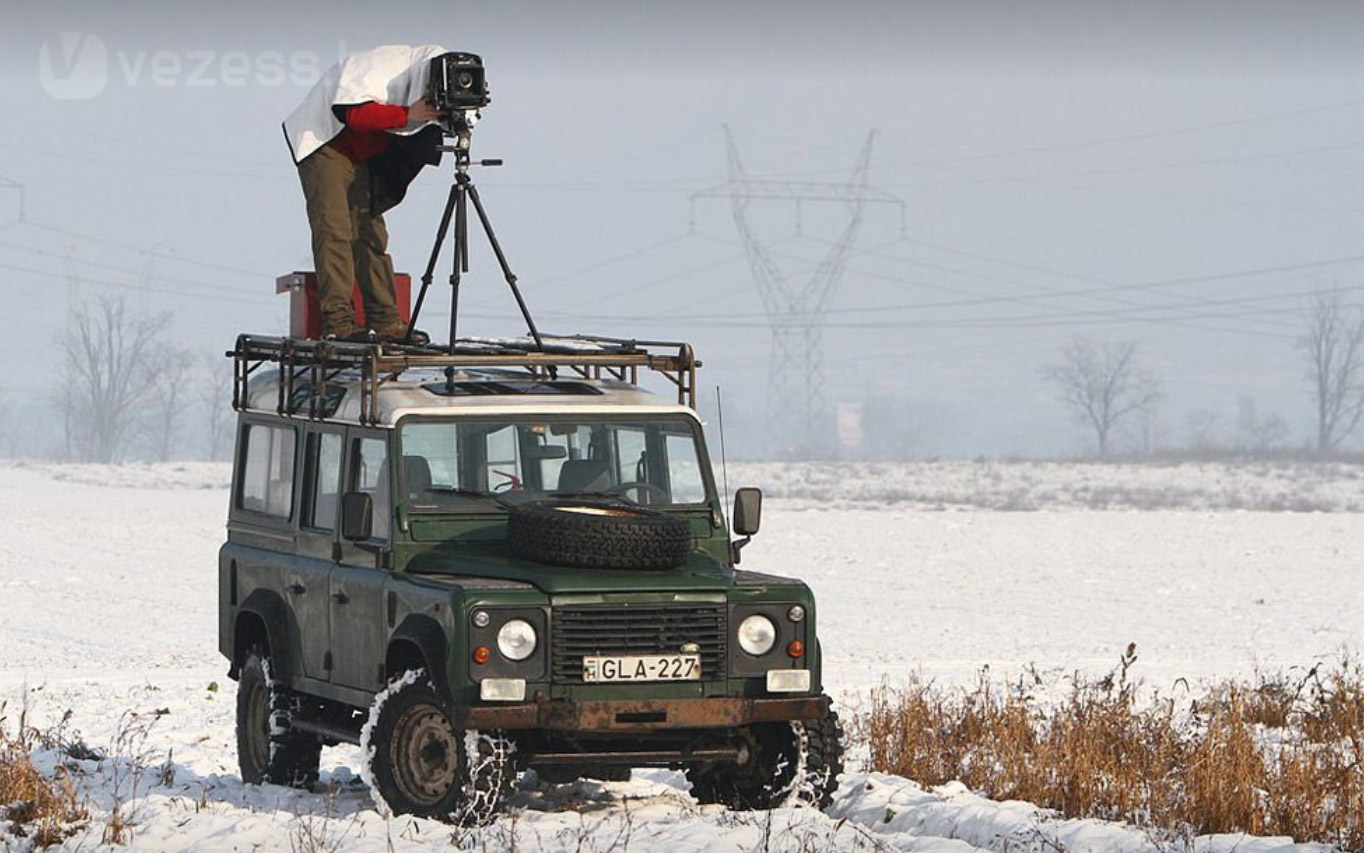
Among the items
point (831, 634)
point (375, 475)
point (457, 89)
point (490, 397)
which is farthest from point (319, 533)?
point (831, 634)

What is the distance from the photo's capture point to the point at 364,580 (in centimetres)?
1133

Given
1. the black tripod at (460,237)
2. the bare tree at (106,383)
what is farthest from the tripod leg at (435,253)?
the bare tree at (106,383)

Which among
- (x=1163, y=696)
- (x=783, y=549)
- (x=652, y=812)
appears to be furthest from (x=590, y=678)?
(x=783, y=549)

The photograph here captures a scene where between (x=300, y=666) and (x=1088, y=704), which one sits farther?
(x=1088, y=704)

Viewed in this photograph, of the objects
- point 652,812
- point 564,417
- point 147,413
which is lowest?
point 652,812

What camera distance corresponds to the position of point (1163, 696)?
17516 mm

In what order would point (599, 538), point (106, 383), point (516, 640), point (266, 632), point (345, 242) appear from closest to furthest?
point (516, 640) → point (599, 538) → point (266, 632) → point (345, 242) → point (106, 383)

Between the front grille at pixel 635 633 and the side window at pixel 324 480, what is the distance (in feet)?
7.07

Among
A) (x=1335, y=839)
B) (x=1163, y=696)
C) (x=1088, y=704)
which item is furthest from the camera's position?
(x=1163, y=696)

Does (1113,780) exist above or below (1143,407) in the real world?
below

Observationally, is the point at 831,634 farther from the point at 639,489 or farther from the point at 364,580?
the point at 364,580

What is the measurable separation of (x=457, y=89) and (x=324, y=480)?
2.27m

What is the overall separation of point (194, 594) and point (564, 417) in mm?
20171

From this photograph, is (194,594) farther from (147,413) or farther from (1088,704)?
(147,413)
